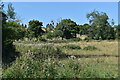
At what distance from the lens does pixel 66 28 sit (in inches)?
2562

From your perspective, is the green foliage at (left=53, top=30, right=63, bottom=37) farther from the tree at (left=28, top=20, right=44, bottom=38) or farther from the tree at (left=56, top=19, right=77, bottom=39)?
the tree at (left=28, top=20, right=44, bottom=38)

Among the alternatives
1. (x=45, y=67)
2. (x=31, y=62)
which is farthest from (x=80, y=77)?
(x=31, y=62)

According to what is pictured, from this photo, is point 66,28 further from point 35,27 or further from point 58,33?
point 35,27

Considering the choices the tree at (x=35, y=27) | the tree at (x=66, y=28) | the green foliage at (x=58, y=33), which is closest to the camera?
the green foliage at (x=58, y=33)

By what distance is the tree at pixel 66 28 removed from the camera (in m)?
64.2

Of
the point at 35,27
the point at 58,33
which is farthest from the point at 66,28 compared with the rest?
the point at 35,27

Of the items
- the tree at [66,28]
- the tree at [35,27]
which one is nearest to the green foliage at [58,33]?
the tree at [66,28]

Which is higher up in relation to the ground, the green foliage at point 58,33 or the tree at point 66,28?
the tree at point 66,28

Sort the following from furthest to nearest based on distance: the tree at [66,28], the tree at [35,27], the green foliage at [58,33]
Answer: the tree at [66,28] → the tree at [35,27] → the green foliage at [58,33]

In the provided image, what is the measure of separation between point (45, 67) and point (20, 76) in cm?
74

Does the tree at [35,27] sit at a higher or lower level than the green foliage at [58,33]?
higher

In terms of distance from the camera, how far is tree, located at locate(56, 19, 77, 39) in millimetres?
64150

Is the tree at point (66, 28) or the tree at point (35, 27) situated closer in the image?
the tree at point (35, 27)

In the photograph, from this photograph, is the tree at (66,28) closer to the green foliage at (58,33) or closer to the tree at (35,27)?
the green foliage at (58,33)
